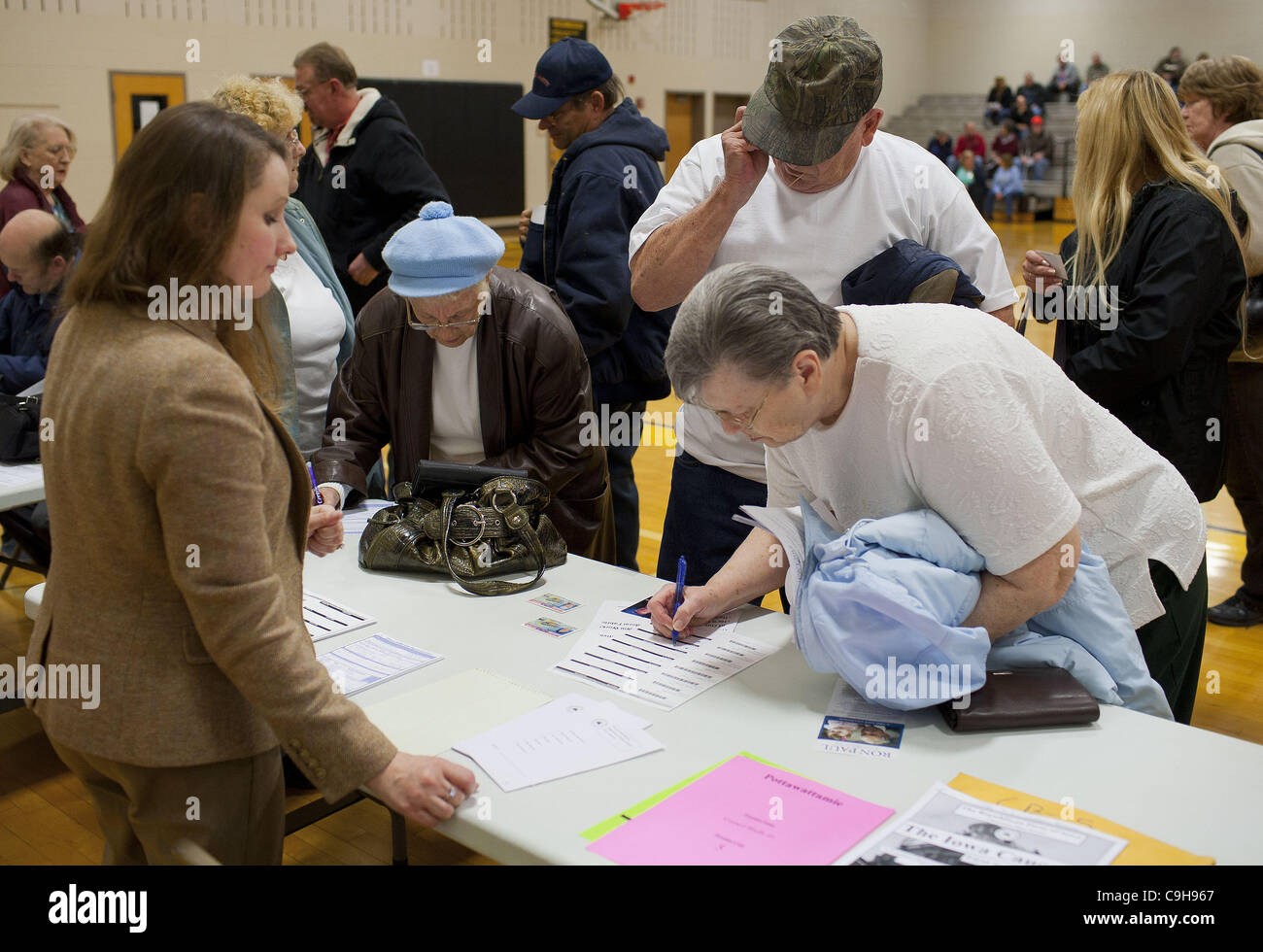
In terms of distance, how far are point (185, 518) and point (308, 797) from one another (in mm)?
1938

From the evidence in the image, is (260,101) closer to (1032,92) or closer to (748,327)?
(748,327)

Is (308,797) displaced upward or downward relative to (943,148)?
downward

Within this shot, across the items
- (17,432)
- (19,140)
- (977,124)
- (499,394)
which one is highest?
(977,124)

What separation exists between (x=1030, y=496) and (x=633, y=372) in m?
2.16

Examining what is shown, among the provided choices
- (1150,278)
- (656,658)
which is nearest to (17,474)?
(656,658)

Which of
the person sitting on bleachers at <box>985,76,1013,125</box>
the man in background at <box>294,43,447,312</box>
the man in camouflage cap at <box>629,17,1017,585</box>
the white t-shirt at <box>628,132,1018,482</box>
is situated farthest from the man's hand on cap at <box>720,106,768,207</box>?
the person sitting on bleachers at <box>985,76,1013,125</box>

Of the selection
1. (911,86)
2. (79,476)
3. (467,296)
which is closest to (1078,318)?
(467,296)

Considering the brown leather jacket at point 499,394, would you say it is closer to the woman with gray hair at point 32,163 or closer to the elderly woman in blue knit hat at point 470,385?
the elderly woman in blue knit hat at point 470,385

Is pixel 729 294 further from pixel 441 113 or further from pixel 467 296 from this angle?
pixel 441 113

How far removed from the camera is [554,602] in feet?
7.23

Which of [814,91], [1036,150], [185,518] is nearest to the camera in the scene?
[185,518]

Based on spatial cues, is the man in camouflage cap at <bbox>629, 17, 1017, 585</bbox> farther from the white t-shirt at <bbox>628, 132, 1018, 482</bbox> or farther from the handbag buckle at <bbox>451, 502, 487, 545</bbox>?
the handbag buckle at <bbox>451, 502, 487, 545</bbox>

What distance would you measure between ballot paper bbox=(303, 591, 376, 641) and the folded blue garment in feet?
2.85

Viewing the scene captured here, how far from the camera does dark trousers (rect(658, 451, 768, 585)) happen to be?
2.48m
